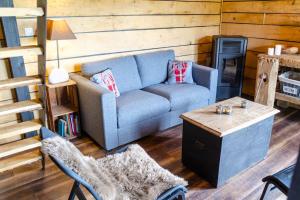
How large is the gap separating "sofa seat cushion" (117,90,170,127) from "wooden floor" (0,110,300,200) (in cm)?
33

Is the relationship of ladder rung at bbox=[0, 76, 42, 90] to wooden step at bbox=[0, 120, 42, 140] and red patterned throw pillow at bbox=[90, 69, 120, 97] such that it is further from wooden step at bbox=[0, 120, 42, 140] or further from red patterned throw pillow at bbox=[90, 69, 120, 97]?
red patterned throw pillow at bbox=[90, 69, 120, 97]

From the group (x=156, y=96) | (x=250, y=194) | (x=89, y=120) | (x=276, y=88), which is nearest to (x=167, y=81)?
(x=156, y=96)

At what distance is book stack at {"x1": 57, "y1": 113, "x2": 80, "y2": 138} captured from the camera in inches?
111

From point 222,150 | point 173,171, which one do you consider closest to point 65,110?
point 173,171

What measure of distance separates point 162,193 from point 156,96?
5.11 ft

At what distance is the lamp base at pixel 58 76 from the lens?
A: 2.62 metres

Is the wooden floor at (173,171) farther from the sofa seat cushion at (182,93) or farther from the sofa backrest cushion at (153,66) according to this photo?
the sofa backrest cushion at (153,66)

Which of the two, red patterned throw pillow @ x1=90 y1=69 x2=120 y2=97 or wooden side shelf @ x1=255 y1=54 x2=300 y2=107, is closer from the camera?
red patterned throw pillow @ x1=90 y1=69 x2=120 y2=97

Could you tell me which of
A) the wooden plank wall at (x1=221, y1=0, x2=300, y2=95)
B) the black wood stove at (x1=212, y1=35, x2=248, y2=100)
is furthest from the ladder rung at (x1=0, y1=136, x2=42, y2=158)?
the wooden plank wall at (x1=221, y1=0, x2=300, y2=95)

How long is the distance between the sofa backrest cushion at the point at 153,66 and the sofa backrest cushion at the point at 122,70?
81 millimetres

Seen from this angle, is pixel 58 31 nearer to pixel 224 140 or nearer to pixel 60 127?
pixel 60 127

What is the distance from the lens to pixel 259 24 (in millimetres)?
3807

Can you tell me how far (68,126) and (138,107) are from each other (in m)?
0.86

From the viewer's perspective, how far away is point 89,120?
2.74 m
